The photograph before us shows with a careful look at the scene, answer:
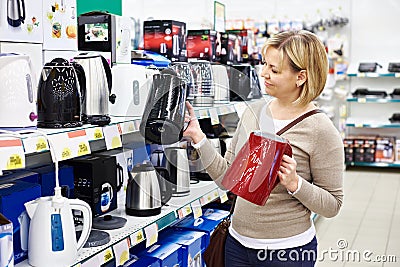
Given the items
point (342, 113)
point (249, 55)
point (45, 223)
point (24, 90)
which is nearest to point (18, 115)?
point (24, 90)

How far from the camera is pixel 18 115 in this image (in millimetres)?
1614

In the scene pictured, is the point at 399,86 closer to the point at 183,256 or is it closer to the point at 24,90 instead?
the point at 183,256

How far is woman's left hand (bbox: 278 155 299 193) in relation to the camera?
1.79 metres

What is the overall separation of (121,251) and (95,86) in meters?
0.65

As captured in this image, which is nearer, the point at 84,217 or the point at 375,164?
the point at 84,217

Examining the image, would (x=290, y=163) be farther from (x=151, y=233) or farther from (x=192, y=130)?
(x=151, y=233)

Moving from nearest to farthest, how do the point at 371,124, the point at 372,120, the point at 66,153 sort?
the point at 66,153, the point at 371,124, the point at 372,120

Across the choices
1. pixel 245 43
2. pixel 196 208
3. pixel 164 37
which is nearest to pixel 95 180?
pixel 196 208

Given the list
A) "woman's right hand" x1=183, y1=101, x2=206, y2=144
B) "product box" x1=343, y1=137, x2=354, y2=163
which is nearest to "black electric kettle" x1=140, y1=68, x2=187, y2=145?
"woman's right hand" x1=183, y1=101, x2=206, y2=144

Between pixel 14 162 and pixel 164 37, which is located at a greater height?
pixel 164 37

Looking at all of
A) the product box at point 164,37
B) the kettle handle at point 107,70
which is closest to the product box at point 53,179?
Result: the kettle handle at point 107,70

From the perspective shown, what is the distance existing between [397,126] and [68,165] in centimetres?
626

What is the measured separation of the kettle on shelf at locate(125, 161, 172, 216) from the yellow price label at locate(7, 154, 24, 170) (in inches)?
36.0

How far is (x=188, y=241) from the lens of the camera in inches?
107
